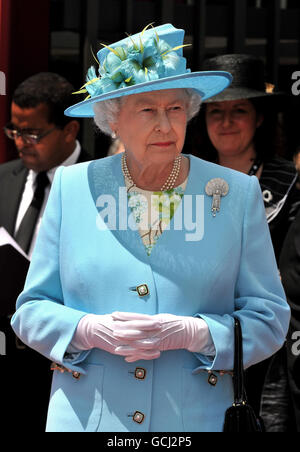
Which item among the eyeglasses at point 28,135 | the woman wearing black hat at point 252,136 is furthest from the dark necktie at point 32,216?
the woman wearing black hat at point 252,136

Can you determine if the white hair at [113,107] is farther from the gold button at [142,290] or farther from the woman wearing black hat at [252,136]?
the woman wearing black hat at [252,136]

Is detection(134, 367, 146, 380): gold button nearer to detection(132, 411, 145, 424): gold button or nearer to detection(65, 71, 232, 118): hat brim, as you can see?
detection(132, 411, 145, 424): gold button

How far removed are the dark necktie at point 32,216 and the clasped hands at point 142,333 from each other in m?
1.75

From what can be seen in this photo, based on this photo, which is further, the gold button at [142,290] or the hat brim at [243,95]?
the hat brim at [243,95]

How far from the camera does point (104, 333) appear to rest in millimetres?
2678

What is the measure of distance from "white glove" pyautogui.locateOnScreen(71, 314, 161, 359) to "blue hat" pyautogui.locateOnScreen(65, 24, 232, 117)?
26.3 inches

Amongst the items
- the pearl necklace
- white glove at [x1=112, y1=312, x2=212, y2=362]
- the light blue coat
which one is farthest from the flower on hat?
white glove at [x1=112, y1=312, x2=212, y2=362]

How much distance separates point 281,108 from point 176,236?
1.97 m

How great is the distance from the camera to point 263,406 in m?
4.27

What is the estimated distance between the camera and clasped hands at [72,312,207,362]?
8.66 ft

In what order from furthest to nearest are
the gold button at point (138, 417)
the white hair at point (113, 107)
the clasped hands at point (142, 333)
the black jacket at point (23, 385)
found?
the black jacket at point (23, 385) → the white hair at point (113, 107) → the gold button at point (138, 417) → the clasped hands at point (142, 333)

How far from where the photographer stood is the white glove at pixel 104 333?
2.64 meters

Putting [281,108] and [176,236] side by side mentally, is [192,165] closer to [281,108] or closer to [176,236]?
[176,236]
